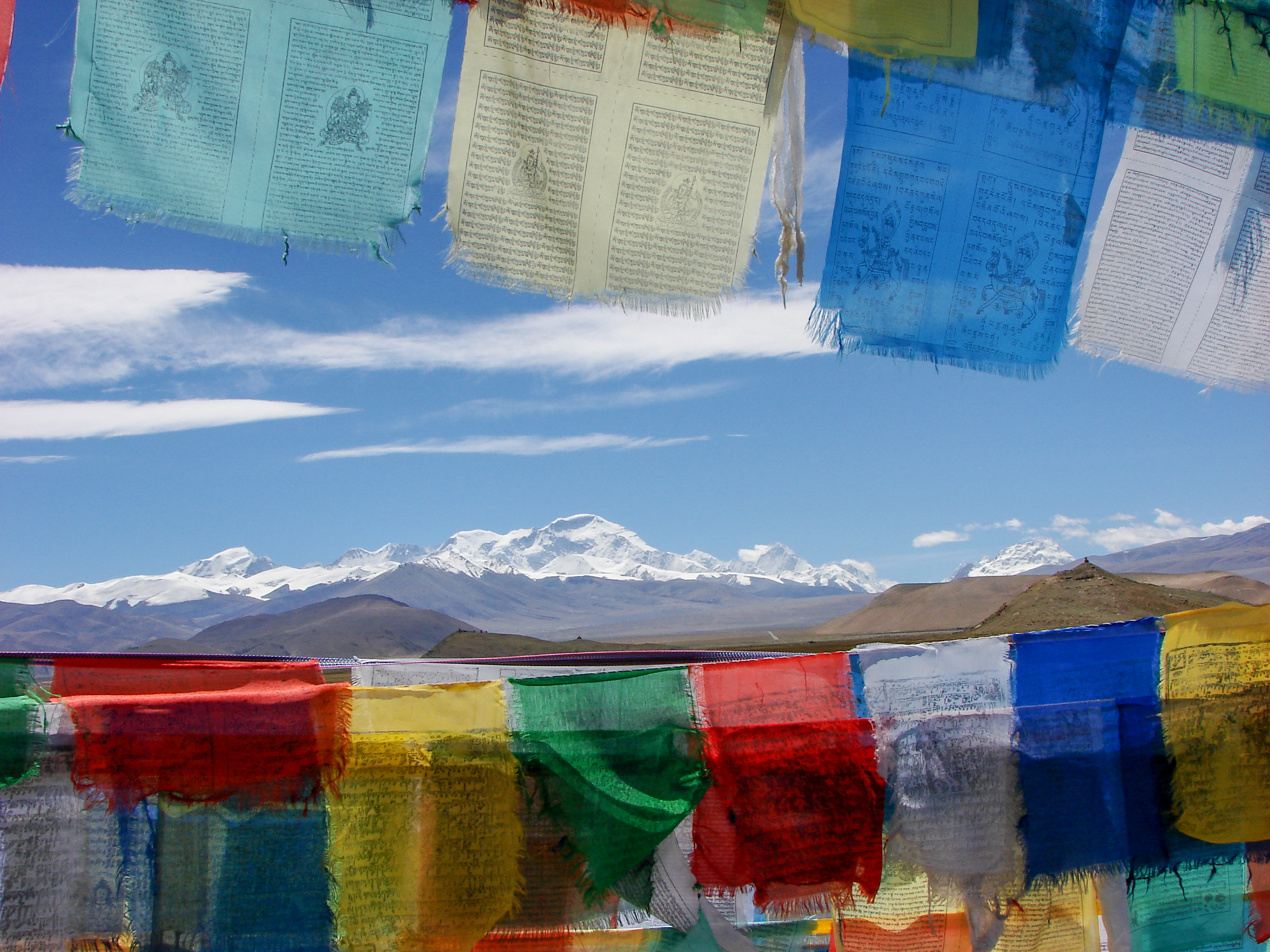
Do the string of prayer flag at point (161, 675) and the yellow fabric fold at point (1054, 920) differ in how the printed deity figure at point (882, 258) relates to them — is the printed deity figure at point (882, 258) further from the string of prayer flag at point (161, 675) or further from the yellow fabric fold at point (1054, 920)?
the string of prayer flag at point (161, 675)

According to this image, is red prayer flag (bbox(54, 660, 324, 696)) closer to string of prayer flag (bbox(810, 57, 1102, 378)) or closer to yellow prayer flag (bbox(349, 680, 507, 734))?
yellow prayer flag (bbox(349, 680, 507, 734))

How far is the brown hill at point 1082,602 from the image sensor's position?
82.1 feet

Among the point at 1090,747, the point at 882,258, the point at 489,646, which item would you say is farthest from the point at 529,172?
the point at 489,646

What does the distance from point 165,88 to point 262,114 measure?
0.52 feet

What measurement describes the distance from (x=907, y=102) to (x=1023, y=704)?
1266 mm

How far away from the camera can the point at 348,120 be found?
1631mm

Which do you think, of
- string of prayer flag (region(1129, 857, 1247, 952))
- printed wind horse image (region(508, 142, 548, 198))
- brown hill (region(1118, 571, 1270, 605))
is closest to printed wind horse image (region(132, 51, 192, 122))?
printed wind horse image (region(508, 142, 548, 198))

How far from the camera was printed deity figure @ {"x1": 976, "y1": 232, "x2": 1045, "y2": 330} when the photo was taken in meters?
2.06

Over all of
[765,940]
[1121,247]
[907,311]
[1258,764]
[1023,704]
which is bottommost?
[765,940]

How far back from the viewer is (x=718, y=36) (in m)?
1.81

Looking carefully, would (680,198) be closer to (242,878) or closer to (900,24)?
(900,24)

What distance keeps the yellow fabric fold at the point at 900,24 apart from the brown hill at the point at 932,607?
188 feet

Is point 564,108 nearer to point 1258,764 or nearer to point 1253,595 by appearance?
point 1258,764

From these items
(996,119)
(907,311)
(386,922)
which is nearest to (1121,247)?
(996,119)
